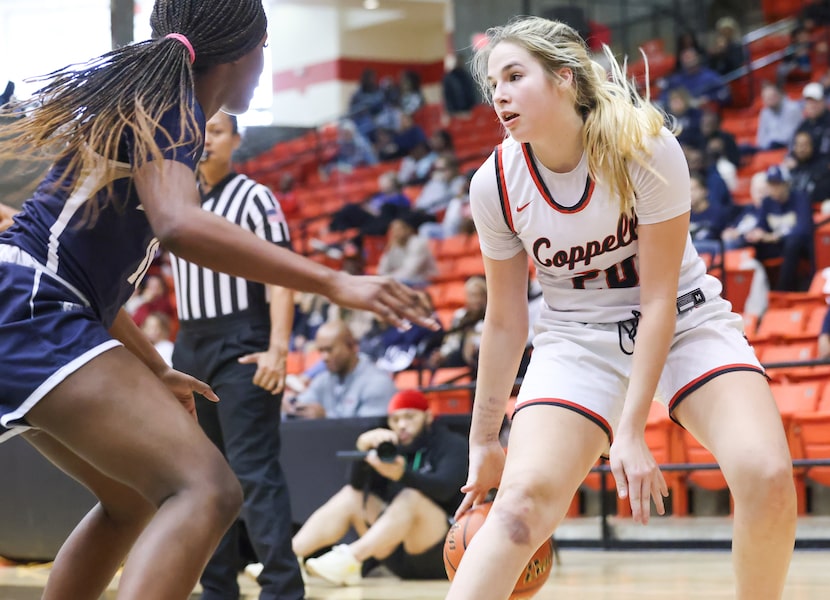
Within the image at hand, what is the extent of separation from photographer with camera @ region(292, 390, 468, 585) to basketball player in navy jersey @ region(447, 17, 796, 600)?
2646 mm

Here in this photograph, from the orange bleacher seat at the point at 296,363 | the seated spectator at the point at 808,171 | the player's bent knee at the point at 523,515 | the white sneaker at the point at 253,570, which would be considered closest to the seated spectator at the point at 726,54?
the seated spectator at the point at 808,171

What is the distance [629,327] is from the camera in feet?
10.3

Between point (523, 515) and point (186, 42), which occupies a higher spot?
point (186, 42)

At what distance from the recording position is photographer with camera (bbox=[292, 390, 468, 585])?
231 inches

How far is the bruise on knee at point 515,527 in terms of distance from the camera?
277 cm

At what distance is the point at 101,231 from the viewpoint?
8.48 ft

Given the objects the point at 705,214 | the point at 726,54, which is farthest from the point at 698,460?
the point at 726,54

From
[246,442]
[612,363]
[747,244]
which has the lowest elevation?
[747,244]

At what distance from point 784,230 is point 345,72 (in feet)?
52.0

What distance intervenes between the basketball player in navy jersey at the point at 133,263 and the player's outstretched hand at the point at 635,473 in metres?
0.86

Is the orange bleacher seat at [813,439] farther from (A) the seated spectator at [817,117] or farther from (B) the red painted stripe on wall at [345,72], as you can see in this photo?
(B) the red painted stripe on wall at [345,72]

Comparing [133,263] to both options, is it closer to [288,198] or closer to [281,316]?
[281,316]

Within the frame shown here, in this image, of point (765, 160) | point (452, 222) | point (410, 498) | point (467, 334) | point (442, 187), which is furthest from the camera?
point (442, 187)

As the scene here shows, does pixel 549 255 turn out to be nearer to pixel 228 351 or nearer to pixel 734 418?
pixel 734 418
